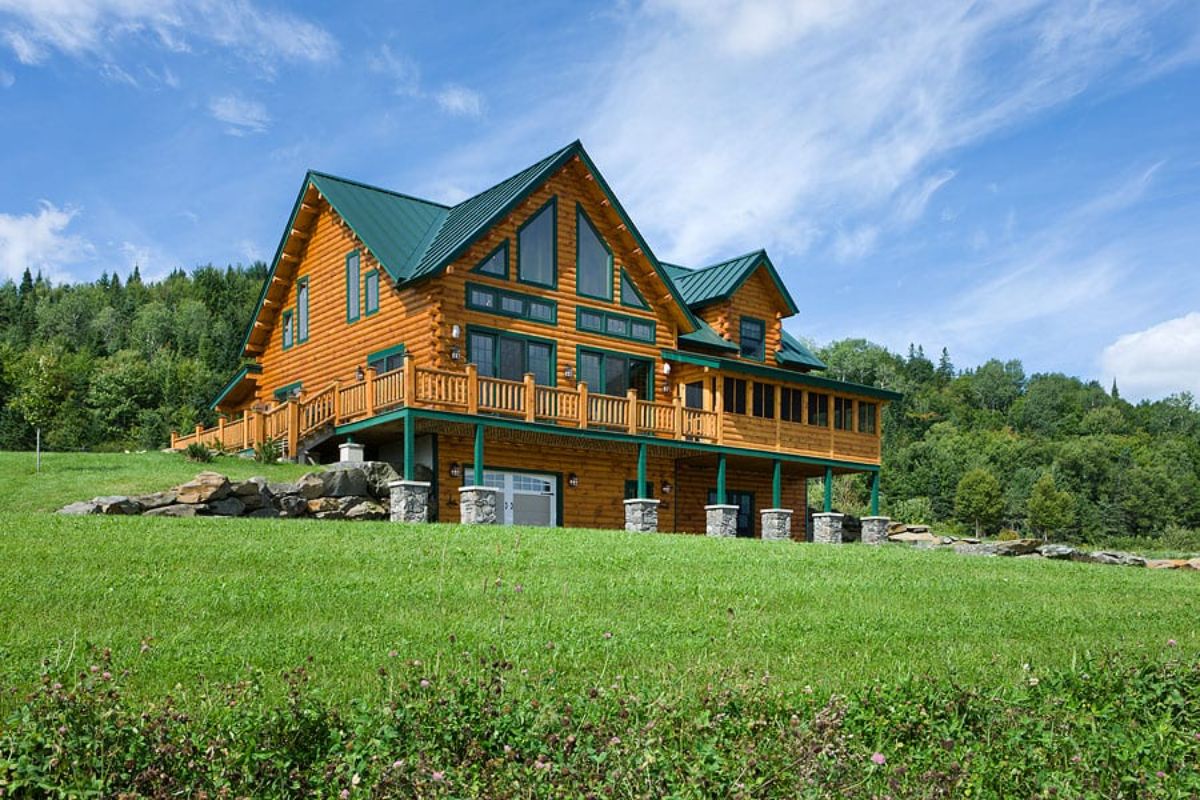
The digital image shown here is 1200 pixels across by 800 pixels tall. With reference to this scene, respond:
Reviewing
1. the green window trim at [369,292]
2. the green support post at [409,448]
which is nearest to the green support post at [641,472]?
the green support post at [409,448]

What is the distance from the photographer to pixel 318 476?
843 inches

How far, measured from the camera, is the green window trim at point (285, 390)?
29.7 metres

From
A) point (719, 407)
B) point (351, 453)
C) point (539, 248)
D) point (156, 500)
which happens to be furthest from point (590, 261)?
point (156, 500)

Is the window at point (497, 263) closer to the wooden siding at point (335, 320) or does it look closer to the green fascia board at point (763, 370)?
the wooden siding at point (335, 320)

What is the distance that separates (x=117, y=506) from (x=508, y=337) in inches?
387

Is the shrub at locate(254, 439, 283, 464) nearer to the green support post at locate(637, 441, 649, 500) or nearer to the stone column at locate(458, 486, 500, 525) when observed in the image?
the stone column at locate(458, 486, 500, 525)

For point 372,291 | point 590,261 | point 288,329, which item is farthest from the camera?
point 288,329

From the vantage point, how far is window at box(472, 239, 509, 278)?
24984mm

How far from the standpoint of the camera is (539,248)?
1030 inches

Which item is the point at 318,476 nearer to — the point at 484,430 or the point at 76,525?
the point at 484,430

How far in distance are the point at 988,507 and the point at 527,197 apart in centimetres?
6246

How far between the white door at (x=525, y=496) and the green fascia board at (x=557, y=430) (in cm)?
174

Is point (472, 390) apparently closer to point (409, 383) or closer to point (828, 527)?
point (409, 383)

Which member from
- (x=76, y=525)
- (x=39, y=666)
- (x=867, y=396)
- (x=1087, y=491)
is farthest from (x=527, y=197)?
(x=1087, y=491)
